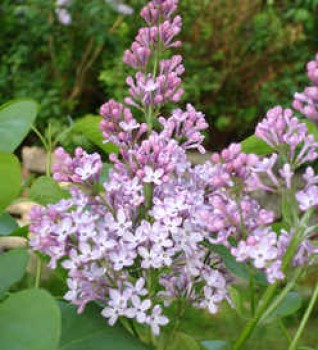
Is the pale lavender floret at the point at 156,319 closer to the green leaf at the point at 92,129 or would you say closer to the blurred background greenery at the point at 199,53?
the green leaf at the point at 92,129

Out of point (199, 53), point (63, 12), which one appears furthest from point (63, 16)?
point (199, 53)

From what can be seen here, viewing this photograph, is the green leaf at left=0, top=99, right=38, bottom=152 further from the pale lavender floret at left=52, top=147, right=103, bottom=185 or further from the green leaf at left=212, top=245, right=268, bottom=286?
the green leaf at left=212, top=245, right=268, bottom=286

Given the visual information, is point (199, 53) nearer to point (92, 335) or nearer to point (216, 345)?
point (216, 345)

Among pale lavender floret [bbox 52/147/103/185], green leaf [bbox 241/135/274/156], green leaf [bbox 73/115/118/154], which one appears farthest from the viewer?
green leaf [bbox 73/115/118/154]

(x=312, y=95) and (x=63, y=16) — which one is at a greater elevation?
(x=312, y=95)

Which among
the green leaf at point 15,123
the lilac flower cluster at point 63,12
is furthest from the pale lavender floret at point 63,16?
the green leaf at point 15,123

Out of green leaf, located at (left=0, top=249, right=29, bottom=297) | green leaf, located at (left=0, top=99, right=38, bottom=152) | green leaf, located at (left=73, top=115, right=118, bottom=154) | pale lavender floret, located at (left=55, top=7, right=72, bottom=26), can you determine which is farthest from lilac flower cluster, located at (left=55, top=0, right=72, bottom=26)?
green leaf, located at (left=0, top=249, right=29, bottom=297)

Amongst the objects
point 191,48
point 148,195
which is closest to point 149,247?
point 148,195
